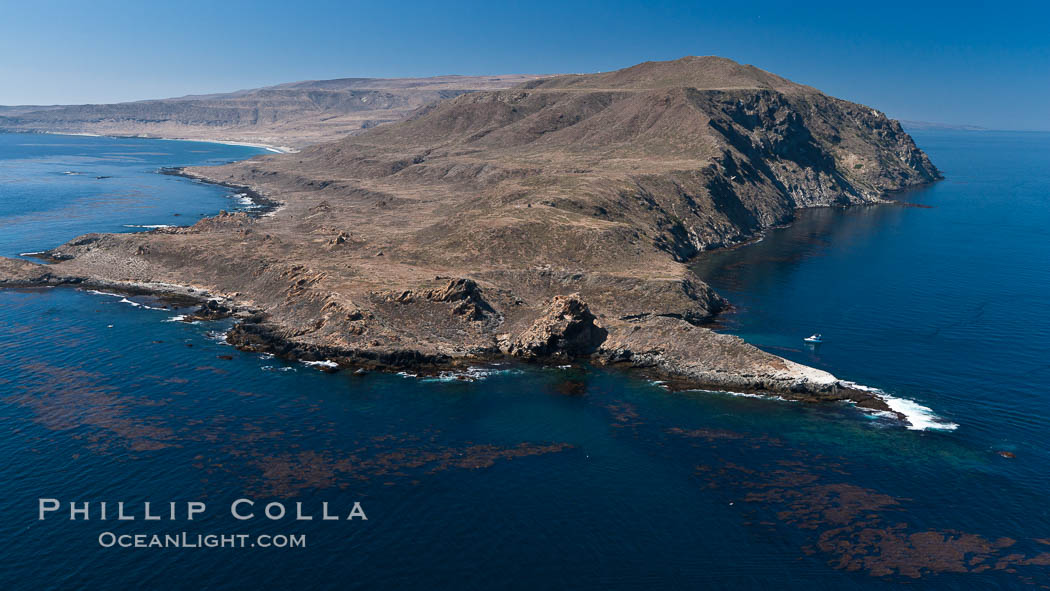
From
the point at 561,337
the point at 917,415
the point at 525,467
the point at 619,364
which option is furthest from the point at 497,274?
the point at 917,415

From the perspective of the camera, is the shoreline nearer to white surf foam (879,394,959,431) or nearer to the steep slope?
the steep slope

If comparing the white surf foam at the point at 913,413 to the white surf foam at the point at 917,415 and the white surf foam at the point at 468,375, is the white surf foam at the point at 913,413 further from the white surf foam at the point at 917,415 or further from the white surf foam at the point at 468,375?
the white surf foam at the point at 468,375

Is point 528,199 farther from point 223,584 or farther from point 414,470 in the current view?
Answer: point 223,584

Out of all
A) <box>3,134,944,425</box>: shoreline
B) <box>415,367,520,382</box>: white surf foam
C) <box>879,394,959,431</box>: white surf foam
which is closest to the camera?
<box>879,394,959,431</box>: white surf foam

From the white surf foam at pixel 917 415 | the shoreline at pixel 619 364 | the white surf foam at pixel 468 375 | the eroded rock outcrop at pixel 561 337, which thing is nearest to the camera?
the white surf foam at pixel 917 415

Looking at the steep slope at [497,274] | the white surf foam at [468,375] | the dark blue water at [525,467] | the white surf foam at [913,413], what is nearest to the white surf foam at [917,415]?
the white surf foam at [913,413]

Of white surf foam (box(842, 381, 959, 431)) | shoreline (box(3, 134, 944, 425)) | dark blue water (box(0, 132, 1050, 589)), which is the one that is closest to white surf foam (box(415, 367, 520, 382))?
dark blue water (box(0, 132, 1050, 589))

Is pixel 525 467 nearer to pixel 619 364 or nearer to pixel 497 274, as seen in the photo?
pixel 619 364

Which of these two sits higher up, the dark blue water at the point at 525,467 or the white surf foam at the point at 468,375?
the white surf foam at the point at 468,375
